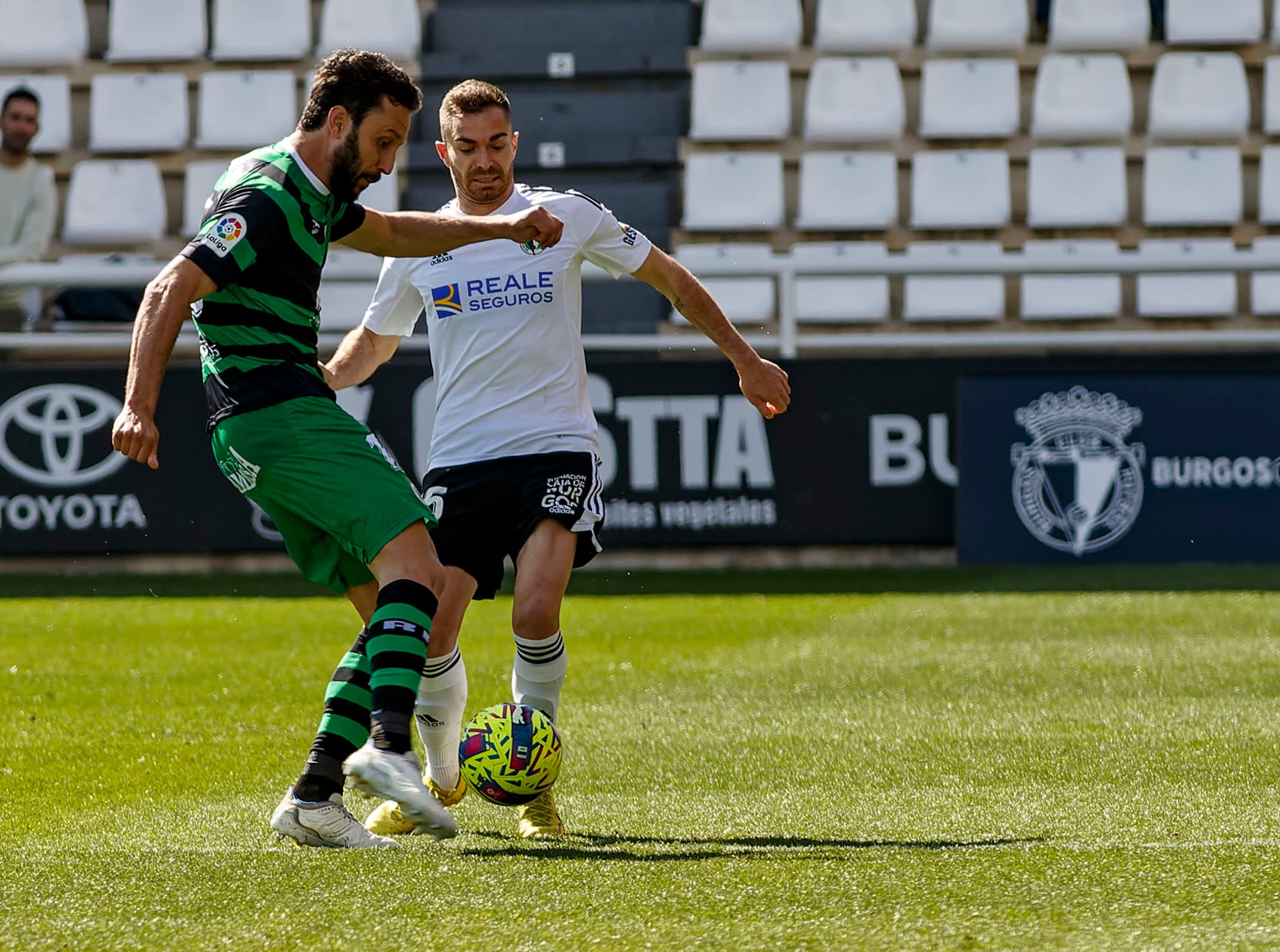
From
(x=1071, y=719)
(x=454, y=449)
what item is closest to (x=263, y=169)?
(x=454, y=449)

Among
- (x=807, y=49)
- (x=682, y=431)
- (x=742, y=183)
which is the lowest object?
(x=682, y=431)

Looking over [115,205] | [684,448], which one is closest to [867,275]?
[684,448]

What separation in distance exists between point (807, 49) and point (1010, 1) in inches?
68.2

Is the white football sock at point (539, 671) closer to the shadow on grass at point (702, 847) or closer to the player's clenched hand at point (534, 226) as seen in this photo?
the shadow on grass at point (702, 847)

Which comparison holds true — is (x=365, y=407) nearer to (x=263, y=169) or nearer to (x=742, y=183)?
(x=742, y=183)

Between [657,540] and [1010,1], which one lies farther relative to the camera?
[1010,1]

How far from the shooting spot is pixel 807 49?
1434 centimetres

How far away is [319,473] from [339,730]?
60cm

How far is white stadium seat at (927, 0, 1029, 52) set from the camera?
14.0 meters

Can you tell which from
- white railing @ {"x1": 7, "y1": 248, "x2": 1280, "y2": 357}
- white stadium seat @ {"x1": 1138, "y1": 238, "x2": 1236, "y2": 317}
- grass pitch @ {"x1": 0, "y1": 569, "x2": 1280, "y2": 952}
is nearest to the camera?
grass pitch @ {"x1": 0, "y1": 569, "x2": 1280, "y2": 952}

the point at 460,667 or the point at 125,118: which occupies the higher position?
the point at 125,118

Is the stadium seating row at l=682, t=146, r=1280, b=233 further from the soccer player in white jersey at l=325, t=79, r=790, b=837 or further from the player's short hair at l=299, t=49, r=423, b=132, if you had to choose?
the player's short hair at l=299, t=49, r=423, b=132

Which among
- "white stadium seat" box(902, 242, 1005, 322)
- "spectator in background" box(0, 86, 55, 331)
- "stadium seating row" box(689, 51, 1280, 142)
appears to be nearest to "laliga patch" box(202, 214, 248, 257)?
"spectator in background" box(0, 86, 55, 331)

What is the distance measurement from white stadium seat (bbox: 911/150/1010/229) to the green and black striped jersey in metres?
9.84
